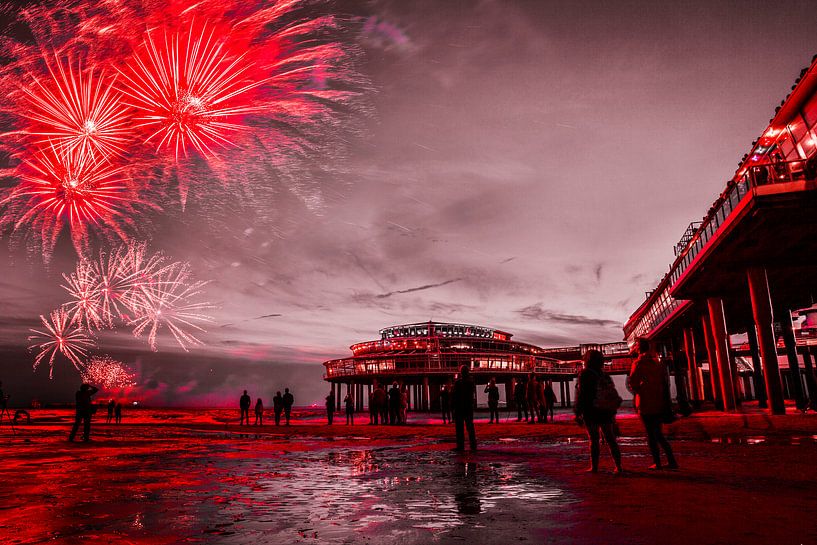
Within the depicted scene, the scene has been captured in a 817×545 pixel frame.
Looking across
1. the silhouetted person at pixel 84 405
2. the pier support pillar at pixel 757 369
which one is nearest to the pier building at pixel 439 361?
the pier support pillar at pixel 757 369

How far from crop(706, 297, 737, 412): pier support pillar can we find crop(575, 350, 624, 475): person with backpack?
26677 millimetres

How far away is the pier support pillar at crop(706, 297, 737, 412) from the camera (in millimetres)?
28281

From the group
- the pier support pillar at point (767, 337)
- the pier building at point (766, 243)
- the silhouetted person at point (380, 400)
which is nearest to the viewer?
the pier building at point (766, 243)

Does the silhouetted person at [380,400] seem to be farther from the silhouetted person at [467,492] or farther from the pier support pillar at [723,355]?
the pier support pillar at [723,355]

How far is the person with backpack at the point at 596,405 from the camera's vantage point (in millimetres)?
6172

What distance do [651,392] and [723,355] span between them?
26910mm

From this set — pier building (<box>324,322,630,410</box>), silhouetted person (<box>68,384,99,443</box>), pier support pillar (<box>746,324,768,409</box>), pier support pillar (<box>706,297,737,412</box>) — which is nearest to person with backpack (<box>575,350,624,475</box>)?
silhouetted person (<box>68,384,99,443</box>)

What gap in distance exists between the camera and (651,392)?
625cm

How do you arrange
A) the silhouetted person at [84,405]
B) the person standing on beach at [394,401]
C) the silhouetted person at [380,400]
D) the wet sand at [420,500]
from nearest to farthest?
the wet sand at [420,500] < the silhouetted person at [84,405] < the person standing on beach at [394,401] < the silhouetted person at [380,400]

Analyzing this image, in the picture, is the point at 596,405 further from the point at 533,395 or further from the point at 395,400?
the point at 395,400

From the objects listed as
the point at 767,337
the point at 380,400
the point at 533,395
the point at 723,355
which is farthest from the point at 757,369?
the point at 380,400

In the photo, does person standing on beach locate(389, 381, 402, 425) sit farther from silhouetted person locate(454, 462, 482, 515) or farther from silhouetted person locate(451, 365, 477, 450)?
silhouetted person locate(454, 462, 482, 515)

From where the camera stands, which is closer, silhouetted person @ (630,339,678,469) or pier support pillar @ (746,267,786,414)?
silhouetted person @ (630,339,678,469)

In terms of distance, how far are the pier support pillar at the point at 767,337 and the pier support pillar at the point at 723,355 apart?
22.8 feet
